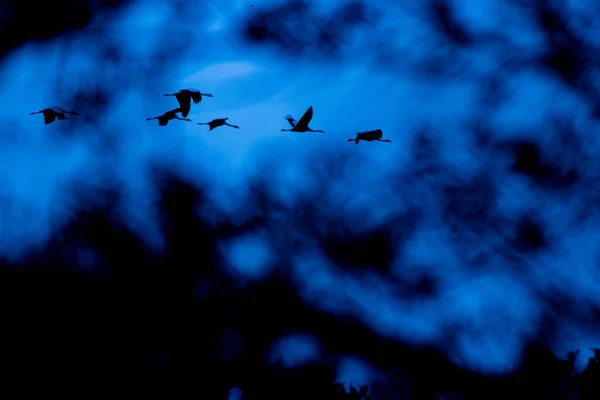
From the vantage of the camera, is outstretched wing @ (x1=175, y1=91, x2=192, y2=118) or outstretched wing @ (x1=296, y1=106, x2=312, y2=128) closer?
outstretched wing @ (x1=175, y1=91, x2=192, y2=118)

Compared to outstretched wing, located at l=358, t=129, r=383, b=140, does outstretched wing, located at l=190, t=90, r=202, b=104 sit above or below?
above

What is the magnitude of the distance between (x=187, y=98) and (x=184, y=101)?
85 mm

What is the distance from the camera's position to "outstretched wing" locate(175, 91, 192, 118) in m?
7.29

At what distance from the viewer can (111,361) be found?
1085 cm

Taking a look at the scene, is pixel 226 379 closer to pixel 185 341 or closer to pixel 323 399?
pixel 323 399

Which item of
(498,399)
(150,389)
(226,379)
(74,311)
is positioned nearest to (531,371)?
(498,399)

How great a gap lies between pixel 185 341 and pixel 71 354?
375 cm

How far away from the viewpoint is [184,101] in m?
7.35

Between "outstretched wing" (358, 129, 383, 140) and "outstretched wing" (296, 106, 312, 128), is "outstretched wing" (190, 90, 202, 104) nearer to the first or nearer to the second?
"outstretched wing" (296, 106, 312, 128)

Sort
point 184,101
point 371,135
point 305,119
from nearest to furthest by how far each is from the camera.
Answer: point 184,101, point 305,119, point 371,135

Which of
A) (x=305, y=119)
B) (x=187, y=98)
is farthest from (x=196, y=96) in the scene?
(x=305, y=119)

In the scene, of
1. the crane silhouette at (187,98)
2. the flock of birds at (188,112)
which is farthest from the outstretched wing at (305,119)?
the crane silhouette at (187,98)

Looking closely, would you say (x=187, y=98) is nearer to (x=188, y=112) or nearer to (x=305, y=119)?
(x=188, y=112)

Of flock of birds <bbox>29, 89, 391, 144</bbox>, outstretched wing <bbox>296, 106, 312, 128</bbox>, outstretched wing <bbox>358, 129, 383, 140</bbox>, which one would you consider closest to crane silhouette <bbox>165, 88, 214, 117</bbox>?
flock of birds <bbox>29, 89, 391, 144</bbox>
